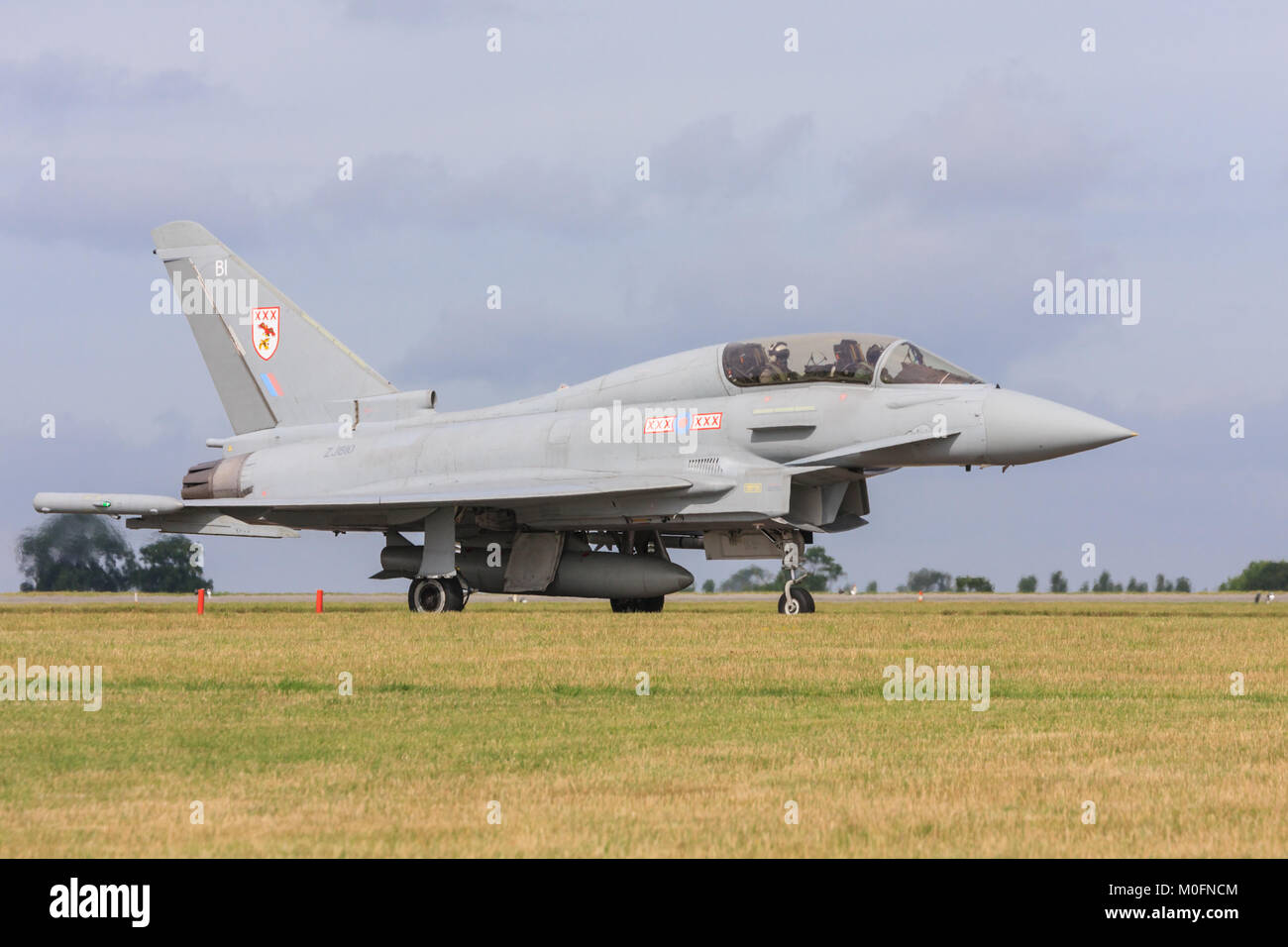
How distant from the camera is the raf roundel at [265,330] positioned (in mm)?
25469

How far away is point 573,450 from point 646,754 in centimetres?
1459

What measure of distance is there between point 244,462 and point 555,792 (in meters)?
19.4

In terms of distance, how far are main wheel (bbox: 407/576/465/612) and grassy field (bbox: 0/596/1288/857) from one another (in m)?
8.63

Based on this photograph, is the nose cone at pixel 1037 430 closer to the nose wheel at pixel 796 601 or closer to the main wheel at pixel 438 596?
the nose wheel at pixel 796 601

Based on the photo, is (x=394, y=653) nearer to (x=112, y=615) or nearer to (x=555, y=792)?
(x=555, y=792)

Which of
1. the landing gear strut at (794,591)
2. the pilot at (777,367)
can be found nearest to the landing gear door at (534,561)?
the landing gear strut at (794,591)

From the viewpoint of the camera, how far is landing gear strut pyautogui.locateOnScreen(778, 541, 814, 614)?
1986cm

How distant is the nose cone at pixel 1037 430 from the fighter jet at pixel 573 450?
0.02 m

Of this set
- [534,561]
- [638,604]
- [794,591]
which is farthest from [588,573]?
[794,591]

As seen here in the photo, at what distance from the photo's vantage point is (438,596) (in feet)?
72.4

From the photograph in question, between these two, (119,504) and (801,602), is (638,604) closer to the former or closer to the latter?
(801,602)

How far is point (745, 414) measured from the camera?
20.2 metres

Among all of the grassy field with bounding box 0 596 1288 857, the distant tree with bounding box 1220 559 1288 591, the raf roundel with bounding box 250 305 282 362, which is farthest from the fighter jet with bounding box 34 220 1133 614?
the distant tree with bounding box 1220 559 1288 591

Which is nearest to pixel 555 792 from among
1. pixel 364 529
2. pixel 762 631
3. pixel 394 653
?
pixel 394 653
